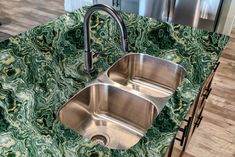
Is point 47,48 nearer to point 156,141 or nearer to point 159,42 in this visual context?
point 159,42

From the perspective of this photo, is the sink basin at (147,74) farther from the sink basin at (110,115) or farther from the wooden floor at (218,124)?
the wooden floor at (218,124)

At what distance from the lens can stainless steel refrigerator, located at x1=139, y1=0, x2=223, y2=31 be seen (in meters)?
2.66

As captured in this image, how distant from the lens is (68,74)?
1188 millimetres

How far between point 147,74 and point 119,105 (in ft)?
1.06

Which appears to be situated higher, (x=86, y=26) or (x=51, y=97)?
(x=86, y=26)

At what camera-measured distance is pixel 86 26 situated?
3.44 ft

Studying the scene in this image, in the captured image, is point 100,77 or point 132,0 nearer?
point 100,77

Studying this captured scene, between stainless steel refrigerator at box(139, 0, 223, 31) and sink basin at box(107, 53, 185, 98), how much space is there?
1.63 metres

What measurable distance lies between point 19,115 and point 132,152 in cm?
44

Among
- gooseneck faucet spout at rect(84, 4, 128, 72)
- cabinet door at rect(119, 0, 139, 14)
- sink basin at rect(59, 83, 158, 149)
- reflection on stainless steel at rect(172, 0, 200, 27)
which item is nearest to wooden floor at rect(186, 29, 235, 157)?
reflection on stainless steel at rect(172, 0, 200, 27)

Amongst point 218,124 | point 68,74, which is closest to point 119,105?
point 68,74

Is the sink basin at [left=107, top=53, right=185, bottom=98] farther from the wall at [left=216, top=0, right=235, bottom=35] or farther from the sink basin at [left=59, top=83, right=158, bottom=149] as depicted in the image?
the wall at [left=216, top=0, right=235, bottom=35]

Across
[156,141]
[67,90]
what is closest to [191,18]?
[67,90]

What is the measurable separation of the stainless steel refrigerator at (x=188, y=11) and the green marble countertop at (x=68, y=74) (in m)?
1.49
